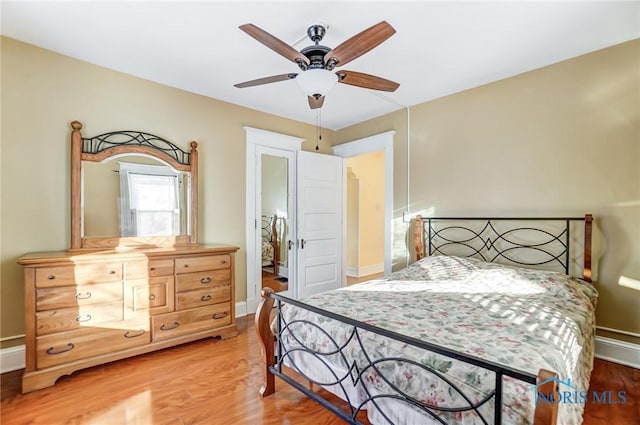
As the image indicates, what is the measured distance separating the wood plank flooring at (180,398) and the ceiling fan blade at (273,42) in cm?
226

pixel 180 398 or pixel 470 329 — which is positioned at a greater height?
pixel 470 329

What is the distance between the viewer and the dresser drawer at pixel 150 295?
2.48 m

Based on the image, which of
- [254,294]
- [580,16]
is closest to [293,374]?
[254,294]

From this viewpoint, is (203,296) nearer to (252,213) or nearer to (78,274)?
(78,274)

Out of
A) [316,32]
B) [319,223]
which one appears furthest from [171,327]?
[316,32]

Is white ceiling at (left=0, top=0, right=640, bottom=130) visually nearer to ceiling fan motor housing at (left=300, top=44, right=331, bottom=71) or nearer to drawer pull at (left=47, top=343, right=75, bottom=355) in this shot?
ceiling fan motor housing at (left=300, top=44, right=331, bottom=71)

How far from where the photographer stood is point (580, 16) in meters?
2.07

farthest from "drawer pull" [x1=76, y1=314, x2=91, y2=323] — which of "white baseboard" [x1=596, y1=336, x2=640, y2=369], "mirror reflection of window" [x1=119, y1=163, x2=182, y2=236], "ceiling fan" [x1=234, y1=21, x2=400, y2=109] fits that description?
"white baseboard" [x1=596, y1=336, x2=640, y2=369]

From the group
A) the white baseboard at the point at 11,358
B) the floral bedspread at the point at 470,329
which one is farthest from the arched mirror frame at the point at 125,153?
the floral bedspread at the point at 470,329

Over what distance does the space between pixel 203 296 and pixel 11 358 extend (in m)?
1.48

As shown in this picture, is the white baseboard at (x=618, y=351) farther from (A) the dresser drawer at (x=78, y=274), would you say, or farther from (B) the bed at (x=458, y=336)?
(A) the dresser drawer at (x=78, y=274)

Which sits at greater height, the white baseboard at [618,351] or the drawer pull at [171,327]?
the drawer pull at [171,327]

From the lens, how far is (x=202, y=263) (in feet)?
9.41

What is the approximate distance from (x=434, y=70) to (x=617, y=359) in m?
2.93
